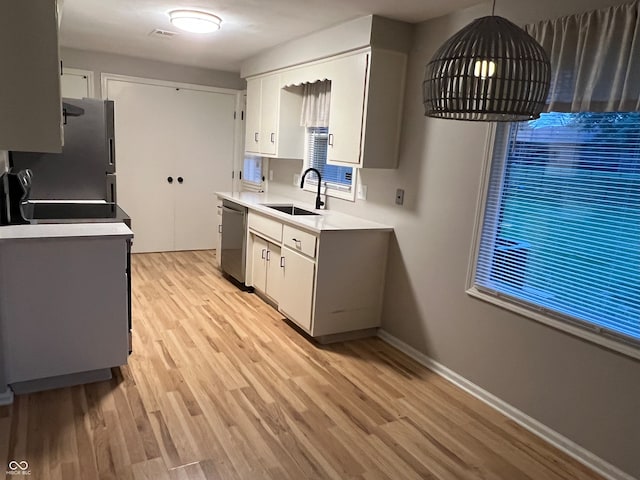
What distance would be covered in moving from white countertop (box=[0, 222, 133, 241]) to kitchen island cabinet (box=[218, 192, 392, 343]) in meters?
1.26

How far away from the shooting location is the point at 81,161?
351 cm

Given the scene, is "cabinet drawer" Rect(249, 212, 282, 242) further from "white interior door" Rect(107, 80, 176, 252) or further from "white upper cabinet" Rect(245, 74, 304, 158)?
"white interior door" Rect(107, 80, 176, 252)

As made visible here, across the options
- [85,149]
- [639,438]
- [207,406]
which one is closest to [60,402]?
[207,406]

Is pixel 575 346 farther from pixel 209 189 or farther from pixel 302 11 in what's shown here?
pixel 209 189

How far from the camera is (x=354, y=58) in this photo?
3.31 metres

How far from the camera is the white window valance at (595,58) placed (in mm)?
1960

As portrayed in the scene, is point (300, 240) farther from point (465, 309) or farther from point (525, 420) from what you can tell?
point (525, 420)

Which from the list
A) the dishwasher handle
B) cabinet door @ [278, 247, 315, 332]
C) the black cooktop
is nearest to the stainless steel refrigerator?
the black cooktop

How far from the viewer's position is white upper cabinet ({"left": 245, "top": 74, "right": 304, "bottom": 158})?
14.6 ft

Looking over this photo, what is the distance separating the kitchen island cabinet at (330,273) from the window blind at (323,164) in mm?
417

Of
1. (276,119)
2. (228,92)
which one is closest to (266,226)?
(276,119)

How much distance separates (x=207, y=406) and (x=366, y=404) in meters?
0.89

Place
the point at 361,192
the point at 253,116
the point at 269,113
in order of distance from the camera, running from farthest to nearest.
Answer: the point at 253,116, the point at 269,113, the point at 361,192

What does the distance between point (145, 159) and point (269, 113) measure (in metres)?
1.82
